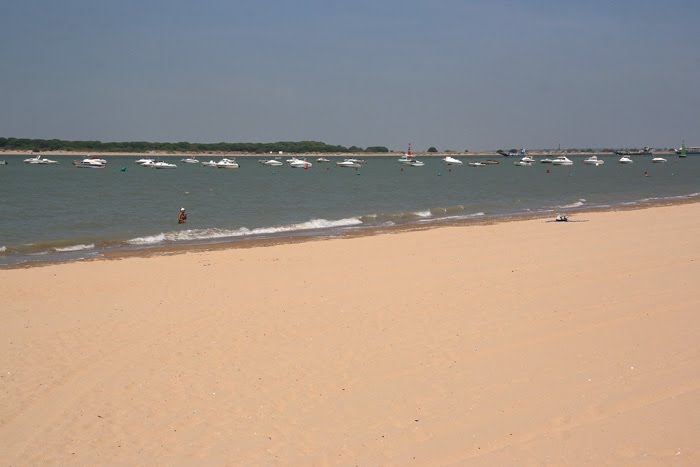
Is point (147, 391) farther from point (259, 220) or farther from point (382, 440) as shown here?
point (259, 220)

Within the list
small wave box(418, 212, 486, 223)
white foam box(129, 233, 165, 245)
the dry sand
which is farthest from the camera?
small wave box(418, 212, 486, 223)

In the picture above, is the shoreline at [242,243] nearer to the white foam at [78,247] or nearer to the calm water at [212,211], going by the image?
the calm water at [212,211]

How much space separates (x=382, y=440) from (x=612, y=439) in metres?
2.26

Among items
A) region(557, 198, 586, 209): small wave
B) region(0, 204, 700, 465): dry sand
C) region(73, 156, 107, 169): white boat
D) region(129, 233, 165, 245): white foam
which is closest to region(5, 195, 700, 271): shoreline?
region(129, 233, 165, 245): white foam

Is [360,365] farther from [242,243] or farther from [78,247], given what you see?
[78,247]

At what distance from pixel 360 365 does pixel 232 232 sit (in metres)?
18.3

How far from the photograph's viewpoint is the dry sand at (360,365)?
627 centimetres

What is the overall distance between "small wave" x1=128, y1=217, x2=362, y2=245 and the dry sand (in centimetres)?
857

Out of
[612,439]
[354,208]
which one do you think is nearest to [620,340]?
[612,439]

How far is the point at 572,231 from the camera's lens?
21516 mm

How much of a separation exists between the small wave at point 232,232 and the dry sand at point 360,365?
28.1 feet

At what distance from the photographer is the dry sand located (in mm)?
6273

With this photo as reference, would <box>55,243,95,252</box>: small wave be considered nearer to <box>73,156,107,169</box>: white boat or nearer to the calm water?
the calm water

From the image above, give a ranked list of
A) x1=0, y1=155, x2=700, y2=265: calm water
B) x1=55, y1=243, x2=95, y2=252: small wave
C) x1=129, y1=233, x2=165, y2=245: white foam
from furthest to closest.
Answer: x1=0, y1=155, x2=700, y2=265: calm water
x1=129, y1=233, x2=165, y2=245: white foam
x1=55, y1=243, x2=95, y2=252: small wave
